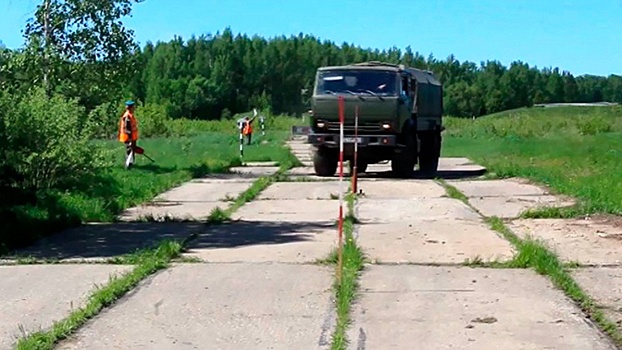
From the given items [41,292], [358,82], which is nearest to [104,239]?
[41,292]

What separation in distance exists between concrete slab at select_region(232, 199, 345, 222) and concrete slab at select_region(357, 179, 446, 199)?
5.07 feet

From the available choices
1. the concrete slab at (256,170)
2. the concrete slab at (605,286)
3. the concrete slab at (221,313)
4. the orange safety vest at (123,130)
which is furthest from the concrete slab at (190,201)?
the concrete slab at (605,286)

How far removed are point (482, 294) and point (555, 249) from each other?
269 centimetres

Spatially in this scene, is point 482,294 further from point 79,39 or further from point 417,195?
point 79,39

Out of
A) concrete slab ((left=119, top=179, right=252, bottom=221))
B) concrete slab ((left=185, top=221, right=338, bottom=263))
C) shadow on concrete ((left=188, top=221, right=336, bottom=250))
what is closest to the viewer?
concrete slab ((left=185, top=221, right=338, bottom=263))

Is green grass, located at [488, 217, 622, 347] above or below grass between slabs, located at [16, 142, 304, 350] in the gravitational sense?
above

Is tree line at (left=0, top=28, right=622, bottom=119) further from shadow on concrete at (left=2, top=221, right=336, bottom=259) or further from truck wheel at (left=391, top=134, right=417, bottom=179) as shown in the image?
shadow on concrete at (left=2, top=221, right=336, bottom=259)

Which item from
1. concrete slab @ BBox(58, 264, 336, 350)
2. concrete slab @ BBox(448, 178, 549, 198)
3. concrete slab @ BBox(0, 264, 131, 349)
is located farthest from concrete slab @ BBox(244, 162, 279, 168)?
concrete slab @ BBox(58, 264, 336, 350)

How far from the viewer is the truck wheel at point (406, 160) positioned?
2372cm

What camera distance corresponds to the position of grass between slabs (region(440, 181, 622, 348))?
7.14m

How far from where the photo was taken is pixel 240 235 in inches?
480

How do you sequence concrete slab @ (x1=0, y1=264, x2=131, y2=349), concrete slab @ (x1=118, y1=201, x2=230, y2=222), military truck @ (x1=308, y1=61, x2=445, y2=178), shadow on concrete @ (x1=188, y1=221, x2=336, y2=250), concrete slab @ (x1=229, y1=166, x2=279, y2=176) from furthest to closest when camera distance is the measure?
concrete slab @ (x1=229, y1=166, x2=279, y2=176) < military truck @ (x1=308, y1=61, x2=445, y2=178) < concrete slab @ (x1=118, y1=201, x2=230, y2=222) < shadow on concrete @ (x1=188, y1=221, x2=336, y2=250) < concrete slab @ (x1=0, y1=264, x2=131, y2=349)

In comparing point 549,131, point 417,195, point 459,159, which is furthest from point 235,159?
point 549,131

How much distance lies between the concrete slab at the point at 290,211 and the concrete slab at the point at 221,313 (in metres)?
4.83
